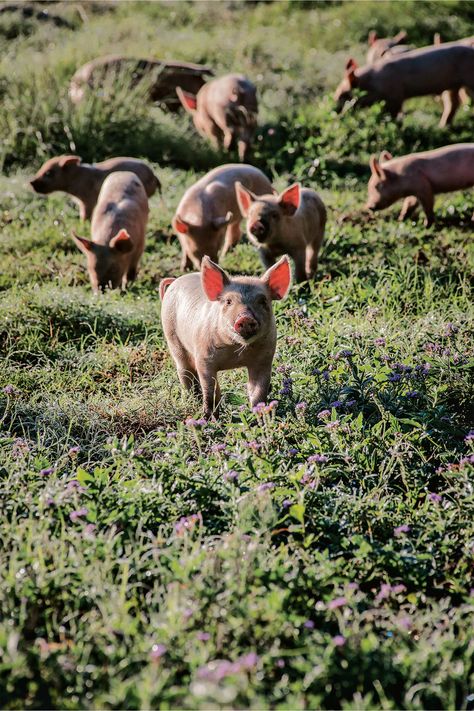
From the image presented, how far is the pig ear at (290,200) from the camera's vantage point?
7047 mm

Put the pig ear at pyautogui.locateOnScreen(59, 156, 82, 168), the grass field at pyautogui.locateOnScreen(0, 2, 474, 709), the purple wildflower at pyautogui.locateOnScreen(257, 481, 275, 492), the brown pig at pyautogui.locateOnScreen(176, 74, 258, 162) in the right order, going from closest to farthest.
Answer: the grass field at pyautogui.locateOnScreen(0, 2, 474, 709) → the purple wildflower at pyautogui.locateOnScreen(257, 481, 275, 492) → the pig ear at pyautogui.locateOnScreen(59, 156, 82, 168) → the brown pig at pyautogui.locateOnScreen(176, 74, 258, 162)

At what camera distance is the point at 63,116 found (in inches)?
438

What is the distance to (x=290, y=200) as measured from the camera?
707 centimetres

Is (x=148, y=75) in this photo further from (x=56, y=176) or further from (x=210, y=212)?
(x=210, y=212)

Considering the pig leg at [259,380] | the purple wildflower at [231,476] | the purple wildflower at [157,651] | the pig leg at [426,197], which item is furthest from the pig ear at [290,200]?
the purple wildflower at [157,651]

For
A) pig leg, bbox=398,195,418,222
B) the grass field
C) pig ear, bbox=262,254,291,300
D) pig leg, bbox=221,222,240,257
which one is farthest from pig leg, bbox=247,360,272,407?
pig leg, bbox=398,195,418,222

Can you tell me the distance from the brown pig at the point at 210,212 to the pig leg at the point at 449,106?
15.0 ft

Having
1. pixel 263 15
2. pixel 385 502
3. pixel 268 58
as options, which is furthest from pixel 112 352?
pixel 263 15

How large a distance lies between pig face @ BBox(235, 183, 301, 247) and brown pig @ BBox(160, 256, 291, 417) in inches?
69.0

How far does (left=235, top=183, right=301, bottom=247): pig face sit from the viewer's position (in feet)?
23.1

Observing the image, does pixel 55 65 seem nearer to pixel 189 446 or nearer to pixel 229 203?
pixel 229 203

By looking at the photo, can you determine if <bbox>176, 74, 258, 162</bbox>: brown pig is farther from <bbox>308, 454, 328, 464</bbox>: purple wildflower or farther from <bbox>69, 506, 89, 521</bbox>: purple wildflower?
<bbox>69, 506, 89, 521</bbox>: purple wildflower

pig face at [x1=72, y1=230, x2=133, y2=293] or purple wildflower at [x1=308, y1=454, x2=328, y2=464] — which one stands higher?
purple wildflower at [x1=308, y1=454, x2=328, y2=464]

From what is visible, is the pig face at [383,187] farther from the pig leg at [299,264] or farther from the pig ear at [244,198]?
the pig ear at [244,198]
